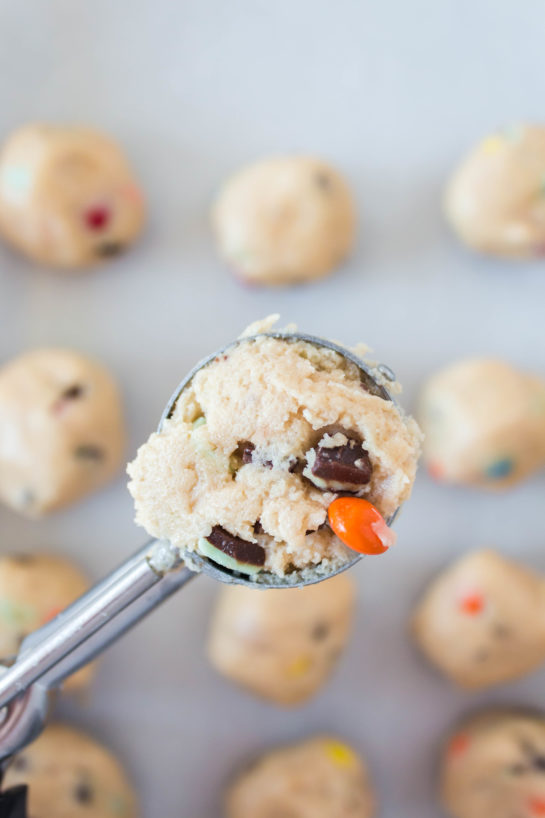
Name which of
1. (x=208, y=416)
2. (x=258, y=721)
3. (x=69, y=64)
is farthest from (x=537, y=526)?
(x=69, y=64)

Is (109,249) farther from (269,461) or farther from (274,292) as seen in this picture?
(269,461)

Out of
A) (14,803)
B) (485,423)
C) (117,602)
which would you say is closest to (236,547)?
(117,602)

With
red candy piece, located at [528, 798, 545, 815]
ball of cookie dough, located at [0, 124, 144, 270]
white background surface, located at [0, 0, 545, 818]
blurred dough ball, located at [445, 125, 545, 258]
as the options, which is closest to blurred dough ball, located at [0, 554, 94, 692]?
white background surface, located at [0, 0, 545, 818]

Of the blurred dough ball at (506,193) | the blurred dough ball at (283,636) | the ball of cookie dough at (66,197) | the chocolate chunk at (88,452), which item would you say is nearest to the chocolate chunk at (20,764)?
the blurred dough ball at (283,636)

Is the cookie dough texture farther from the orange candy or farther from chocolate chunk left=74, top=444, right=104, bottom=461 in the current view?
chocolate chunk left=74, top=444, right=104, bottom=461

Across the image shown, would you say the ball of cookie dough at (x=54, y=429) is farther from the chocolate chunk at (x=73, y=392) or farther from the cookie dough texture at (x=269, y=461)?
the cookie dough texture at (x=269, y=461)

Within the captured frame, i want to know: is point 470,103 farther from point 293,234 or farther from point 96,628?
point 96,628

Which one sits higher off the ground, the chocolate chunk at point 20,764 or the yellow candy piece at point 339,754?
the chocolate chunk at point 20,764
